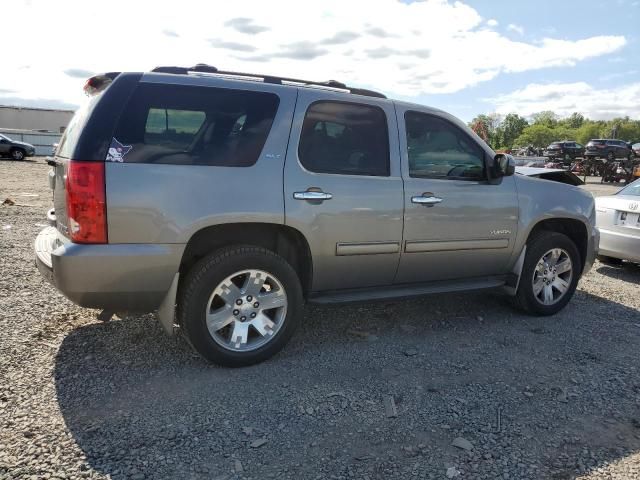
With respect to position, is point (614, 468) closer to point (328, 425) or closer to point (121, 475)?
point (328, 425)

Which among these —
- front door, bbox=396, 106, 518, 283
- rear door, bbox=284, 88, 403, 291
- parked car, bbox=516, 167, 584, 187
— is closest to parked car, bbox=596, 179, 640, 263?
parked car, bbox=516, 167, 584, 187

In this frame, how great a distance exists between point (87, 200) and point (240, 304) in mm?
1201

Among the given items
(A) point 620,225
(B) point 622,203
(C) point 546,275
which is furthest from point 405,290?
(B) point 622,203

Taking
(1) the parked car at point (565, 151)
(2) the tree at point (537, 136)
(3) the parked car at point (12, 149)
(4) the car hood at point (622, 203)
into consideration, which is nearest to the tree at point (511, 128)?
(2) the tree at point (537, 136)

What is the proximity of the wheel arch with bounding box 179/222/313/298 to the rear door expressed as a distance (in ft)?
0.29

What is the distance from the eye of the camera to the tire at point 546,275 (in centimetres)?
491

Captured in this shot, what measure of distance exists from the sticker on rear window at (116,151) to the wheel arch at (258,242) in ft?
2.21

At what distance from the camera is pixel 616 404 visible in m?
3.41

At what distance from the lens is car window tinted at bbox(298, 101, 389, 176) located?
3.79 m

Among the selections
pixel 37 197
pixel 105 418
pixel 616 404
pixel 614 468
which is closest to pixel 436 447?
pixel 614 468

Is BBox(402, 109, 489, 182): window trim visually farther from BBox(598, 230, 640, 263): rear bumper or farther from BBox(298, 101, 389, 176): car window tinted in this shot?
BBox(598, 230, 640, 263): rear bumper

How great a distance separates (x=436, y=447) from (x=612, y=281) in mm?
5051

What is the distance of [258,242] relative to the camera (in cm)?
383

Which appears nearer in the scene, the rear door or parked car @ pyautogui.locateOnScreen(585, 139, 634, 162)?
the rear door
